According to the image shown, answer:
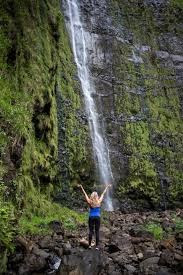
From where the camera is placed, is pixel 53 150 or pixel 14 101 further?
pixel 53 150

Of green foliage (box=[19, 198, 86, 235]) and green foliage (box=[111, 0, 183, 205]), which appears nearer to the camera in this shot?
green foliage (box=[19, 198, 86, 235])

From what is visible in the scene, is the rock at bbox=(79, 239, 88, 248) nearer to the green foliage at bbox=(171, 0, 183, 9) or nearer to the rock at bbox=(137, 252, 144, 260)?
the rock at bbox=(137, 252, 144, 260)

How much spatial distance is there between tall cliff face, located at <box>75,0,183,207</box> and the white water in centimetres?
58

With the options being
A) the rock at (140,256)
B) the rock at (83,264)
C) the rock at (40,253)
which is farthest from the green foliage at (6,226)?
the rock at (140,256)

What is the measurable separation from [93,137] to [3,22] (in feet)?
36.8

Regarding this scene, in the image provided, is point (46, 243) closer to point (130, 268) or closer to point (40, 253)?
point (40, 253)

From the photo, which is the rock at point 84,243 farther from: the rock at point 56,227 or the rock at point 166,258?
the rock at point 166,258

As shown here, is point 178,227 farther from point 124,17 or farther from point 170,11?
point 170,11

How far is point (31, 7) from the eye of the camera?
17.9 meters

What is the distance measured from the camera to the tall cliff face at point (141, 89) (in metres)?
25.7

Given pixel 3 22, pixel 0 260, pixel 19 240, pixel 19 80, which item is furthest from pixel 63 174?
pixel 0 260

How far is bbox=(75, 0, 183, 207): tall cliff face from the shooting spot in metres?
→ 25.7

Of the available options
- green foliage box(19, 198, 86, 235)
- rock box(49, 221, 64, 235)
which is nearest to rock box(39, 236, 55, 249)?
green foliage box(19, 198, 86, 235)

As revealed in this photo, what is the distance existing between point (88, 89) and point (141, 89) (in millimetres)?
4592
